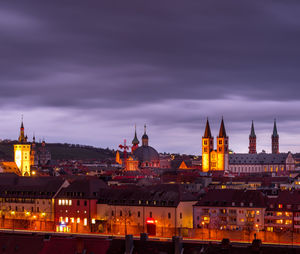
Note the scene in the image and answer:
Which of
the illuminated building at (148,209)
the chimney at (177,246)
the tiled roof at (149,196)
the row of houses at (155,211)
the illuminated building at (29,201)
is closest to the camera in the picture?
the chimney at (177,246)

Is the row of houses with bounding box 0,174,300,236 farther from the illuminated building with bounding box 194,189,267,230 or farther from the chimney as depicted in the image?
the chimney

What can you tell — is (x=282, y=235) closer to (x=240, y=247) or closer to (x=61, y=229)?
(x=240, y=247)

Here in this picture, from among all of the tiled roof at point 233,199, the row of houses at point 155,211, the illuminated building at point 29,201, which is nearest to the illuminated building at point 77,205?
the row of houses at point 155,211

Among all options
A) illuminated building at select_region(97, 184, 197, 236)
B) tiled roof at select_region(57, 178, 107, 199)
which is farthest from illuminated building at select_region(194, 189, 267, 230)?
tiled roof at select_region(57, 178, 107, 199)

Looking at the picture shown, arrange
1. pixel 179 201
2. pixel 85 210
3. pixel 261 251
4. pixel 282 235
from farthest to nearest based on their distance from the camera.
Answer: pixel 85 210 < pixel 179 201 < pixel 282 235 < pixel 261 251

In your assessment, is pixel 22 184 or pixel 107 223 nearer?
pixel 107 223

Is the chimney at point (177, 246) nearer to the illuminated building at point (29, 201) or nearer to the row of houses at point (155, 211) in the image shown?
the row of houses at point (155, 211)

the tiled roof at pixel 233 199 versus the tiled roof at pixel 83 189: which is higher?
the tiled roof at pixel 83 189

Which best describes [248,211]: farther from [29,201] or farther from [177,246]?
[177,246]

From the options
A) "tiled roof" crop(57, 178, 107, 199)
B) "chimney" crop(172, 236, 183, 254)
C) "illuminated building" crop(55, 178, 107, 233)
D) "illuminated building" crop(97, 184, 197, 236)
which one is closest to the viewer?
"chimney" crop(172, 236, 183, 254)

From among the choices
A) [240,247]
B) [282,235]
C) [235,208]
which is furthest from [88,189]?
[240,247]

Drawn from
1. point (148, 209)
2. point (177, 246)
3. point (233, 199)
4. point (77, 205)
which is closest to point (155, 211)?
point (148, 209)

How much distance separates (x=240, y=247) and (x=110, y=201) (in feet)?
224

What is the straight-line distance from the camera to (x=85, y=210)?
15175cm
